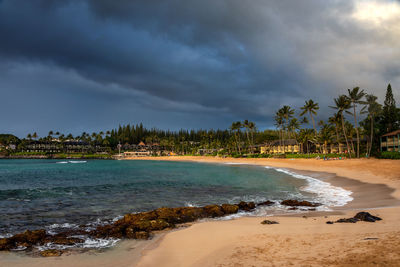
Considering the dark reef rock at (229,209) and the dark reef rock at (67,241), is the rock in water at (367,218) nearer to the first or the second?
the dark reef rock at (229,209)

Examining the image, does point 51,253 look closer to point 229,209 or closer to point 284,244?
point 284,244

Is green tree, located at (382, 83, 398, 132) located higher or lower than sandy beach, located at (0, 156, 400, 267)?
higher

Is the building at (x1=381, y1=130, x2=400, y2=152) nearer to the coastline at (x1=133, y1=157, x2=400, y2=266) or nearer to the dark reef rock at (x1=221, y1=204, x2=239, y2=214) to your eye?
the dark reef rock at (x1=221, y1=204, x2=239, y2=214)

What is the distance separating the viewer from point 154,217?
527 inches

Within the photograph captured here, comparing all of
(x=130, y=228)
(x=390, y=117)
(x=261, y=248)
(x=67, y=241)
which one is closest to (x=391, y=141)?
(x=390, y=117)

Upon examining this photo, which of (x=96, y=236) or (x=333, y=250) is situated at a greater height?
(x=333, y=250)

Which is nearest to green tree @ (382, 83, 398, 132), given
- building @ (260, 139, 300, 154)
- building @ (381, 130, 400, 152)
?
building @ (381, 130, 400, 152)

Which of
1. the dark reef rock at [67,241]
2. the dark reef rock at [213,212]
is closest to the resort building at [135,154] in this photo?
the dark reef rock at [213,212]

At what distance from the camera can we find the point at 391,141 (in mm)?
63750

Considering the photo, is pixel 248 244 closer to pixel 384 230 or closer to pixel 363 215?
pixel 384 230

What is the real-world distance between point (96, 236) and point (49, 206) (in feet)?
30.3

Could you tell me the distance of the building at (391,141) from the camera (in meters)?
60.5

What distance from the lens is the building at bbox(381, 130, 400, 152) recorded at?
6053 cm

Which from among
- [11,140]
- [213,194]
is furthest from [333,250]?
[11,140]
